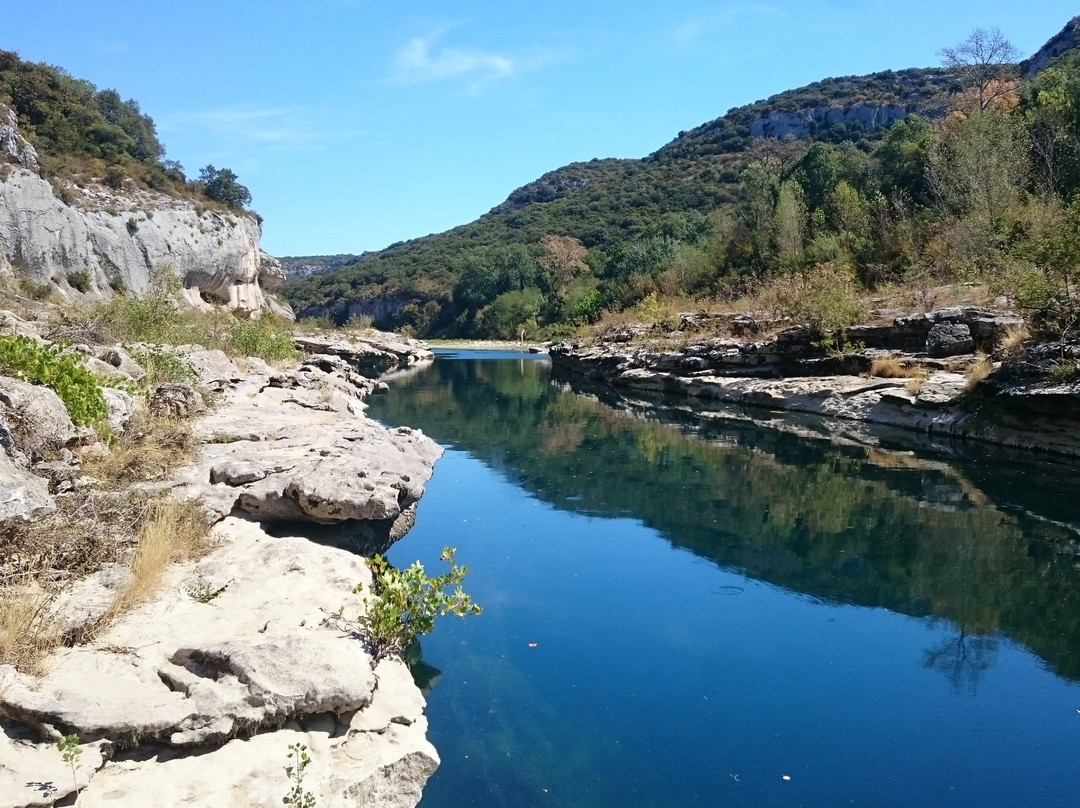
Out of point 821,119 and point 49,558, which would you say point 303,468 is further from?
point 821,119

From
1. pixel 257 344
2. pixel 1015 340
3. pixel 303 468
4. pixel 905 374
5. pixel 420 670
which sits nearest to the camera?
pixel 420 670

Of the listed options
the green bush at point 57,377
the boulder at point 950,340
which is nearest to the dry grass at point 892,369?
the boulder at point 950,340

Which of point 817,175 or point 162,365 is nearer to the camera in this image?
point 162,365

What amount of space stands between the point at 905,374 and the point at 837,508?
10.6 meters

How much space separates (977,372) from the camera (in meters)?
18.2

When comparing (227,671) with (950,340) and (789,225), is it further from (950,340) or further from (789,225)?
(789,225)

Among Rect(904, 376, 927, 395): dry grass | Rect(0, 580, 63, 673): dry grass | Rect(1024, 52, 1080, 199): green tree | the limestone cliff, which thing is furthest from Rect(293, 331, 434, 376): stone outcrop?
Rect(0, 580, 63, 673): dry grass

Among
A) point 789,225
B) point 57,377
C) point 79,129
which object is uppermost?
point 79,129

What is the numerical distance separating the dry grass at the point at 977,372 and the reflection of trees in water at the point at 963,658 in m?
11.7

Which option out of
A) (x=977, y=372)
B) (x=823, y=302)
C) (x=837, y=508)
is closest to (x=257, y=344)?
(x=823, y=302)

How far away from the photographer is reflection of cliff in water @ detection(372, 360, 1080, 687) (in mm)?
8859

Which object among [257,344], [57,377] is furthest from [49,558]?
[257,344]

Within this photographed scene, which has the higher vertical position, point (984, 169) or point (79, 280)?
point (984, 169)

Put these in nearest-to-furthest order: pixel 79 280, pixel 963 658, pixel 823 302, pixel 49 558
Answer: pixel 49 558 < pixel 963 658 < pixel 823 302 < pixel 79 280
